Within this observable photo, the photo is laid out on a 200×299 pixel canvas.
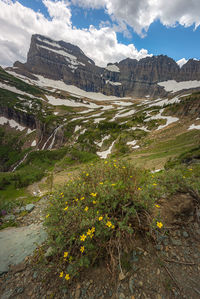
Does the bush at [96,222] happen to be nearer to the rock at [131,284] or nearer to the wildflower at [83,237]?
the wildflower at [83,237]

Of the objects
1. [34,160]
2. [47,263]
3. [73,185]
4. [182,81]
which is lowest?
[34,160]

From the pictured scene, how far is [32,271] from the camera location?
2545 mm

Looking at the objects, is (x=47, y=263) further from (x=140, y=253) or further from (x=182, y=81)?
(x=182, y=81)

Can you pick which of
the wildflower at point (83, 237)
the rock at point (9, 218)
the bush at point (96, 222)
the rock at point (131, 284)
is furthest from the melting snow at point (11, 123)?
the rock at point (131, 284)

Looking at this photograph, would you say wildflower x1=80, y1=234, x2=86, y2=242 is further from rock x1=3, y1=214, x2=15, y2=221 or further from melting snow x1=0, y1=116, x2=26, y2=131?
melting snow x1=0, y1=116, x2=26, y2=131

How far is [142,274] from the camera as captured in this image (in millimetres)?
1950

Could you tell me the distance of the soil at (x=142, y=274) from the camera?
180cm

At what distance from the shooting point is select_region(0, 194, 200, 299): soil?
180cm

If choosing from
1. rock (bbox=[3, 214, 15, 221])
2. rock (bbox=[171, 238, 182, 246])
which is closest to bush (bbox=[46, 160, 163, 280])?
rock (bbox=[171, 238, 182, 246])

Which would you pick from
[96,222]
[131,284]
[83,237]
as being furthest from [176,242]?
[83,237]

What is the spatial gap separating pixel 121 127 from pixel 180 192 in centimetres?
3226

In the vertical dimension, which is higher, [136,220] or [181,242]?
[136,220]

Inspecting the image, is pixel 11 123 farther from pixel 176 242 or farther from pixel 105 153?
pixel 176 242

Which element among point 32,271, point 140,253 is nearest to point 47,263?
point 32,271
